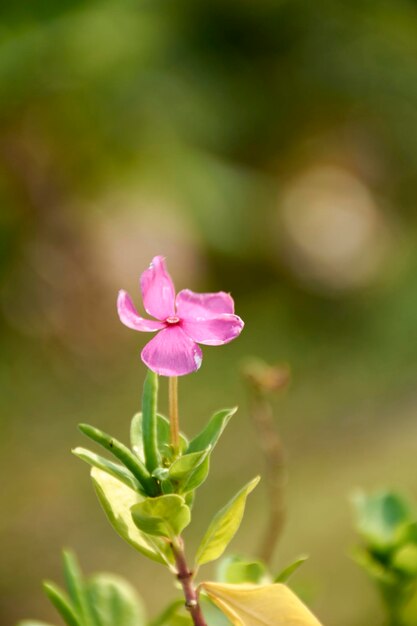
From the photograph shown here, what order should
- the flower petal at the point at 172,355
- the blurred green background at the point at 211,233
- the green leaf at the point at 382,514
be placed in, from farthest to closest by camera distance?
the blurred green background at the point at 211,233 < the green leaf at the point at 382,514 < the flower petal at the point at 172,355

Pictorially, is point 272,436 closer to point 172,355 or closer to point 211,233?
point 172,355

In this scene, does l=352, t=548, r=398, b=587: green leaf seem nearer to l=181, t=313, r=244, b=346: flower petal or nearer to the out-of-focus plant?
the out-of-focus plant

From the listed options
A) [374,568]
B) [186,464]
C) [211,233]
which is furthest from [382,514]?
[211,233]

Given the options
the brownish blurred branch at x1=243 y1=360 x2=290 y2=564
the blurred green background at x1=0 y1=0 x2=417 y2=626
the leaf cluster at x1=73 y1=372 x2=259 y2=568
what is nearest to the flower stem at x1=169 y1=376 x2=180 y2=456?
the leaf cluster at x1=73 y1=372 x2=259 y2=568

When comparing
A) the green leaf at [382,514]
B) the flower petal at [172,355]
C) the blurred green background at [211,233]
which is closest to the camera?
the flower petal at [172,355]

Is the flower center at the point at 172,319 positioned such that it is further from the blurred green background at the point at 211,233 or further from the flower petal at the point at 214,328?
the blurred green background at the point at 211,233

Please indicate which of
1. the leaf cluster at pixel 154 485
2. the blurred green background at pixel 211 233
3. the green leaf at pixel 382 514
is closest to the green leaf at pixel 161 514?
the leaf cluster at pixel 154 485

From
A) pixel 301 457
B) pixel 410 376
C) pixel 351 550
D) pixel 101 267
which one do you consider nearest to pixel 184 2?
pixel 101 267
